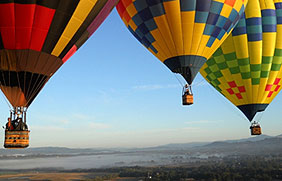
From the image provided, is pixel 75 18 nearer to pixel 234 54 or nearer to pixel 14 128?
pixel 14 128

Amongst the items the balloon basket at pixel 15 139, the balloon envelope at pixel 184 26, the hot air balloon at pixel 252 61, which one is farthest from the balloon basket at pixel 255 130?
the balloon basket at pixel 15 139

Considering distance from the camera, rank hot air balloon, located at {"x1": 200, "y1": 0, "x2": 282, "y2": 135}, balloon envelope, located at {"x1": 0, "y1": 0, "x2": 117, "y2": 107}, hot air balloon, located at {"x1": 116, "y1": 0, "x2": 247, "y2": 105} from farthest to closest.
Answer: hot air balloon, located at {"x1": 200, "y1": 0, "x2": 282, "y2": 135} → hot air balloon, located at {"x1": 116, "y1": 0, "x2": 247, "y2": 105} → balloon envelope, located at {"x1": 0, "y1": 0, "x2": 117, "y2": 107}

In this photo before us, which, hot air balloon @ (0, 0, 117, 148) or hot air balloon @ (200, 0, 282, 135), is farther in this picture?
hot air balloon @ (200, 0, 282, 135)

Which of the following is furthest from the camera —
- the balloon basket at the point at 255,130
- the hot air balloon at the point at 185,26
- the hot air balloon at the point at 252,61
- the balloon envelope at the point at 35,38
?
the balloon basket at the point at 255,130

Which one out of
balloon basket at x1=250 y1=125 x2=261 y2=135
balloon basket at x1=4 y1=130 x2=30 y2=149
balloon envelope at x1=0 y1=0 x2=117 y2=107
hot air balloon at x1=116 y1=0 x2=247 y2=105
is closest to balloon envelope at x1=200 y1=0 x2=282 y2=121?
balloon basket at x1=250 y1=125 x2=261 y2=135

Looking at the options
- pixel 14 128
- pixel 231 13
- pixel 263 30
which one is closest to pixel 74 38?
pixel 14 128

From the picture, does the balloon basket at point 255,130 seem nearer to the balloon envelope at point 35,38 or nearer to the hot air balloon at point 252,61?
the hot air balloon at point 252,61

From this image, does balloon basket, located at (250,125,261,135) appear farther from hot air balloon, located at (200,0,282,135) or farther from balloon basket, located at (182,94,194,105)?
balloon basket, located at (182,94,194,105)

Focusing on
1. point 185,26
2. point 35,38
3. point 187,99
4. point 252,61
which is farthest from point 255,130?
point 35,38

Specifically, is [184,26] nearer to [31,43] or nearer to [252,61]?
[252,61]
